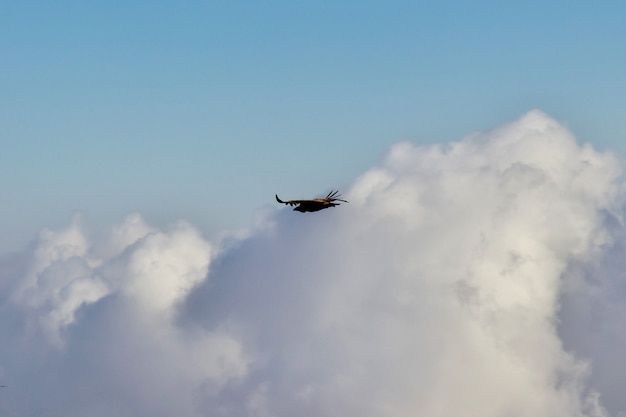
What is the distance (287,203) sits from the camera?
146 meters

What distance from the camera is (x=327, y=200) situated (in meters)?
148

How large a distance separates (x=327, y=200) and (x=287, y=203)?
5.99 meters
